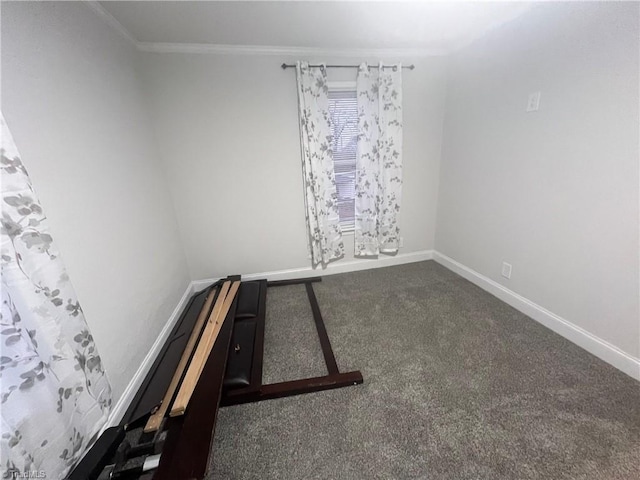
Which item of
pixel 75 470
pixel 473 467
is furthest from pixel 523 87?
pixel 75 470

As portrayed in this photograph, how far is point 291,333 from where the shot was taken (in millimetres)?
1930

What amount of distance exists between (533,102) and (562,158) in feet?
1.49

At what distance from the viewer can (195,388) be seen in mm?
1272

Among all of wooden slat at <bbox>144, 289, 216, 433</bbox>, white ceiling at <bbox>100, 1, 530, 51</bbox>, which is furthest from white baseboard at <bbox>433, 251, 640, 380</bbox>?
wooden slat at <bbox>144, 289, 216, 433</bbox>

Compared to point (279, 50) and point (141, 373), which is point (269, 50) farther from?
point (141, 373)

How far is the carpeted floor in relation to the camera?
1066mm

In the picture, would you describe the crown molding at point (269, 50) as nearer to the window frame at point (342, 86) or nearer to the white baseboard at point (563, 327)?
the window frame at point (342, 86)

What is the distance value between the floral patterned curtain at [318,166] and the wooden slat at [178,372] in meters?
1.22

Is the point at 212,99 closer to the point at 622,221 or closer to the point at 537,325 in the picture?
the point at 622,221

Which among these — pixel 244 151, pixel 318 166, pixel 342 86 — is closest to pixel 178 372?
pixel 244 151

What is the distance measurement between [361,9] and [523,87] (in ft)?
4.20

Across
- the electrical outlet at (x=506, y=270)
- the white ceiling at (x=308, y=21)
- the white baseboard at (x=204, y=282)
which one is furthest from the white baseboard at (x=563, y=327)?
the white ceiling at (x=308, y=21)

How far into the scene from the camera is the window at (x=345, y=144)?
2402 millimetres

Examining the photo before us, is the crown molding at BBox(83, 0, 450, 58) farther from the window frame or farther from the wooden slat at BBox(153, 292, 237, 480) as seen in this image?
the wooden slat at BBox(153, 292, 237, 480)
